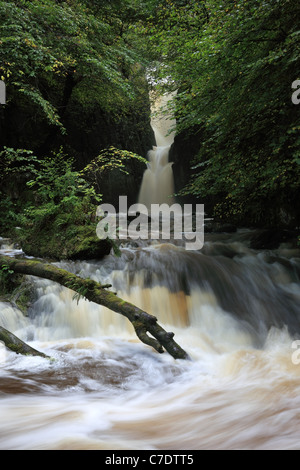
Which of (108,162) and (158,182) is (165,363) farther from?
(158,182)

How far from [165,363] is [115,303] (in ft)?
2.86

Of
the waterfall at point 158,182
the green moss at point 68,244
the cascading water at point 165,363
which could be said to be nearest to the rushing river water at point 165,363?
the cascading water at point 165,363

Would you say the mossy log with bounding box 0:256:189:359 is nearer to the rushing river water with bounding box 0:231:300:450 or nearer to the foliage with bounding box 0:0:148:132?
the rushing river water with bounding box 0:231:300:450

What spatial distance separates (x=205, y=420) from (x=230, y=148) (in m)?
4.71

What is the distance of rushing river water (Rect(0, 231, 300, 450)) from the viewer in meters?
A: 1.89

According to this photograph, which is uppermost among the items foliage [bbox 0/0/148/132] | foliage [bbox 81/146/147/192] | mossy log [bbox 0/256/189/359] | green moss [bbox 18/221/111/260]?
foliage [bbox 0/0/148/132]

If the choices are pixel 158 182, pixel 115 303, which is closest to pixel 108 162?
pixel 158 182

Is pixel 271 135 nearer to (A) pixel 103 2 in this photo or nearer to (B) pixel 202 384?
(B) pixel 202 384

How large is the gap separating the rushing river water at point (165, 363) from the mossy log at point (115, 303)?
36cm

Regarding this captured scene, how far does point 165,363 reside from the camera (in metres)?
3.14

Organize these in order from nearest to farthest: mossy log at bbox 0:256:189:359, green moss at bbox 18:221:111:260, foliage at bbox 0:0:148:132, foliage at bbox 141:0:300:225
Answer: mossy log at bbox 0:256:189:359
foliage at bbox 141:0:300:225
green moss at bbox 18:221:111:260
foliage at bbox 0:0:148:132

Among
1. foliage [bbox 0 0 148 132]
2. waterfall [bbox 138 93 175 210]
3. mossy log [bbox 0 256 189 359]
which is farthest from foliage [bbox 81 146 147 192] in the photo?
mossy log [bbox 0 256 189 359]

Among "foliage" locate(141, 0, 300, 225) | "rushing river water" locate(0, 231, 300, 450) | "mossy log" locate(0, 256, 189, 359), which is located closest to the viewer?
"rushing river water" locate(0, 231, 300, 450)

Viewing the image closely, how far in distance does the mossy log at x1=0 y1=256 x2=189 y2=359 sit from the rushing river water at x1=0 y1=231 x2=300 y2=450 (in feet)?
1.18
